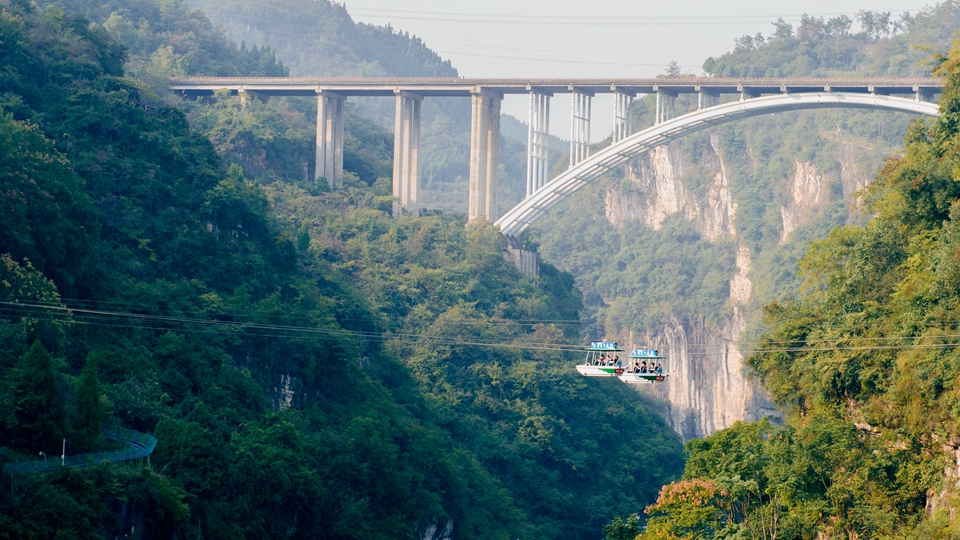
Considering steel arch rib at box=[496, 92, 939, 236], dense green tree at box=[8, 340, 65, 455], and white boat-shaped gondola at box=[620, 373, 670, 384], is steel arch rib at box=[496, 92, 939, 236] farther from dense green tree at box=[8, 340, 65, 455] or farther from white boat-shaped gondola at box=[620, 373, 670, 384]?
dense green tree at box=[8, 340, 65, 455]

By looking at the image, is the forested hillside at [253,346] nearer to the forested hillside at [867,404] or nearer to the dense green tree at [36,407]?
the dense green tree at [36,407]

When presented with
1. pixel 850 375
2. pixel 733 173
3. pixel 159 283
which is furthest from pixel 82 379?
pixel 733 173

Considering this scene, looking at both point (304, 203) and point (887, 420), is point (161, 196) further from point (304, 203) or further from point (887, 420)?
point (887, 420)

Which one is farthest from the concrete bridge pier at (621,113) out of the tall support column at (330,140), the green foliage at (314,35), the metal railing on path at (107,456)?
the green foliage at (314,35)

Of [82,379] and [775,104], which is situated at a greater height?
[775,104]

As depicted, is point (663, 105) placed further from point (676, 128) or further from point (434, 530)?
point (434, 530)
